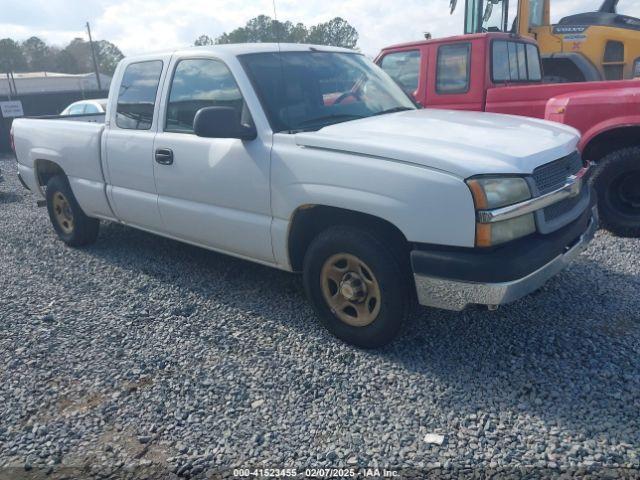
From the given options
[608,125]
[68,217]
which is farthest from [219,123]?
[608,125]

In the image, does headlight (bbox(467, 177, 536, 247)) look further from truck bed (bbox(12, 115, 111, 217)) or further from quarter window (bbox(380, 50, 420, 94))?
quarter window (bbox(380, 50, 420, 94))

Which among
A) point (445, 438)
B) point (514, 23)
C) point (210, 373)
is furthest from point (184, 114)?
point (514, 23)

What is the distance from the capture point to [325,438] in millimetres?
2691

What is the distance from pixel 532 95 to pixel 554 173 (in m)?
3.08

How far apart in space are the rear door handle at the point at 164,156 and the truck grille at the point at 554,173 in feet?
8.50

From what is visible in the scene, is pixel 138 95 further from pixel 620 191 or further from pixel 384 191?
pixel 620 191

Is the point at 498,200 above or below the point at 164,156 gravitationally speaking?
below

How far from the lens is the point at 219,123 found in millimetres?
3420

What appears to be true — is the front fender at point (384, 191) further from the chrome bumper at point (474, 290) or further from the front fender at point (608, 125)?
the front fender at point (608, 125)

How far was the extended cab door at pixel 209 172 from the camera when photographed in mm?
3682

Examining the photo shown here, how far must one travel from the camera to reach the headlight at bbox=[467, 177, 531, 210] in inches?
109

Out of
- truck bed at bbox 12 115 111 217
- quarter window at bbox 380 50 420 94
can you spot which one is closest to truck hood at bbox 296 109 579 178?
truck bed at bbox 12 115 111 217

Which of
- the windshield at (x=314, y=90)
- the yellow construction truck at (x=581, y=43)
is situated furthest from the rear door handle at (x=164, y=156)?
the yellow construction truck at (x=581, y=43)

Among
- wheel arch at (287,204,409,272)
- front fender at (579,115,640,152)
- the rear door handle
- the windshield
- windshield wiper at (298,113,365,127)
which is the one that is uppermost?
the windshield
